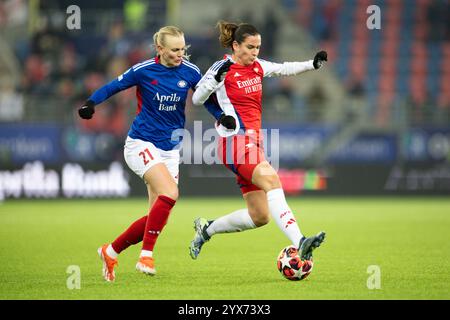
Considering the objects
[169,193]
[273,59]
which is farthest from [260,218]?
[273,59]

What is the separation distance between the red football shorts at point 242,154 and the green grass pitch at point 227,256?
2.94ft

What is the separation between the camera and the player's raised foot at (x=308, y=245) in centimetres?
681

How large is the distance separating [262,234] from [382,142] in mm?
7414

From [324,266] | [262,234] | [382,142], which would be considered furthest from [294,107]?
[324,266]

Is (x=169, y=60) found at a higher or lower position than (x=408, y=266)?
higher

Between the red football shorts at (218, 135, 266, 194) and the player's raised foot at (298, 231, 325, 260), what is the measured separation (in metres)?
0.88

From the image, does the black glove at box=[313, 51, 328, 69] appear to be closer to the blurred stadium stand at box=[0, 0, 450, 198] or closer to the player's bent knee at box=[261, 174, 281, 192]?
the player's bent knee at box=[261, 174, 281, 192]

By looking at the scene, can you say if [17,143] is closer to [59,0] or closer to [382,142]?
[59,0]

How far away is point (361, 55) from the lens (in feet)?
78.8

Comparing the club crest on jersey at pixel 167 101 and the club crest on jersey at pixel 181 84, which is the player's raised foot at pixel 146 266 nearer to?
the club crest on jersey at pixel 167 101

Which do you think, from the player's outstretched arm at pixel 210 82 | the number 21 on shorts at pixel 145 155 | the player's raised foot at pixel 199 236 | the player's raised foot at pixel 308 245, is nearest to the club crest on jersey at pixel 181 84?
the player's outstretched arm at pixel 210 82

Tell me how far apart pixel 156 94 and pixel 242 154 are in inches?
35.1

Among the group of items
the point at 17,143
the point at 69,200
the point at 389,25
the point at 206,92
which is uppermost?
the point at 389,25

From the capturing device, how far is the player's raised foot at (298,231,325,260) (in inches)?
268
